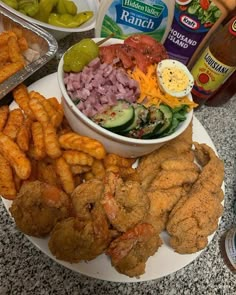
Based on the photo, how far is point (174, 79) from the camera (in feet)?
3.13

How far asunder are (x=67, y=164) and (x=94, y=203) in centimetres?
11

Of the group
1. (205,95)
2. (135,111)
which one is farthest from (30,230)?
(205,95)

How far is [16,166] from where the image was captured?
32.4 inches

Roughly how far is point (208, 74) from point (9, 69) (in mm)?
536

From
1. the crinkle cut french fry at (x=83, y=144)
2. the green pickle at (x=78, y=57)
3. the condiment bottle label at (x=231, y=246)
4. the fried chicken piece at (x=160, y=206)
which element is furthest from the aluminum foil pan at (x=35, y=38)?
the condiment bottle label at (x=231, y=246)

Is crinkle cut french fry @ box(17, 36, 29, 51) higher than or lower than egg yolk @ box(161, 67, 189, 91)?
lower

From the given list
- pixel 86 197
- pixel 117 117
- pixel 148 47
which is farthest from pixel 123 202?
pixel 148 47

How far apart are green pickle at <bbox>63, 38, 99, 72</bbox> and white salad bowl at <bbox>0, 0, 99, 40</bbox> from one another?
0.22 metres

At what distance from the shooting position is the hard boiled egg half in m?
0.94

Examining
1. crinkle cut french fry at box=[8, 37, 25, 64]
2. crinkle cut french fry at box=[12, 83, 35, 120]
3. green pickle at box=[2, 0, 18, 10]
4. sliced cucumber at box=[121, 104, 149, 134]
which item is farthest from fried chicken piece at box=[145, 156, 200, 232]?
green pickle at box=[2, 0, 18, 10]

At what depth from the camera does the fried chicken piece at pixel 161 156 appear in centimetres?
94

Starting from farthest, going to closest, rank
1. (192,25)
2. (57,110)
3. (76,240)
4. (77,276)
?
(192,25) < (57,110) < (77,276) < (76,240)

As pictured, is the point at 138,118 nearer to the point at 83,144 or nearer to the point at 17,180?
the point at 83,144

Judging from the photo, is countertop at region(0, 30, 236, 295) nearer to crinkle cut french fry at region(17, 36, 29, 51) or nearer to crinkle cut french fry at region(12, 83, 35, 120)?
crinkle cut french fry at region(12, 83, 35, 120)
